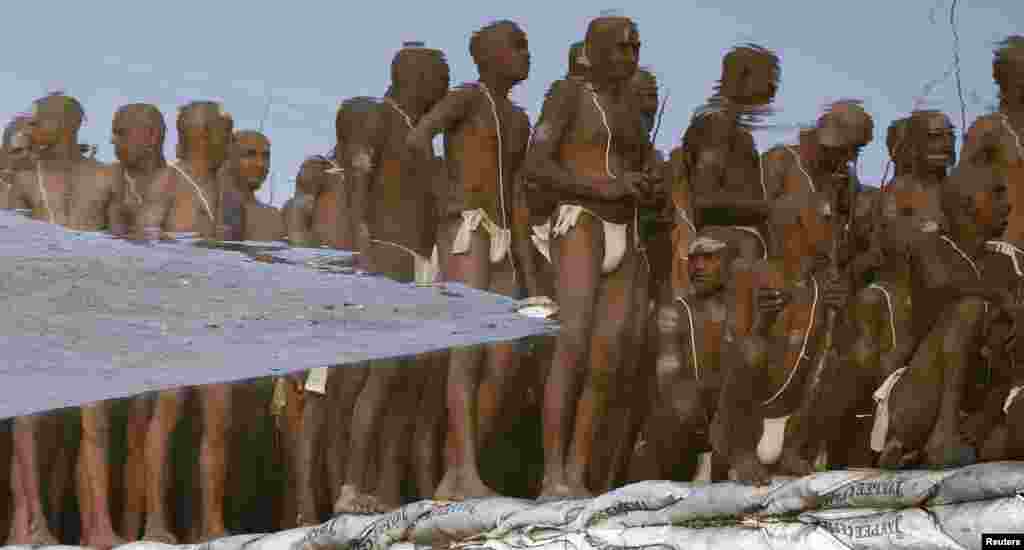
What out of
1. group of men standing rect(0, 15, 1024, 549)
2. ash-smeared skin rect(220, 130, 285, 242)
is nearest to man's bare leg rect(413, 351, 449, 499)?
group of men standing rect(0, 15, 1024, 549)

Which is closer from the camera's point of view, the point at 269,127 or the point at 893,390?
the point at 893,390

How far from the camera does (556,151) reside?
1262 centimetres

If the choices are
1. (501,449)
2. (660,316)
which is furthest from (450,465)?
(660,316)

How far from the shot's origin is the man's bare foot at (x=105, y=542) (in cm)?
1405

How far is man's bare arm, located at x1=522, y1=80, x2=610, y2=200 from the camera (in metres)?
12.6

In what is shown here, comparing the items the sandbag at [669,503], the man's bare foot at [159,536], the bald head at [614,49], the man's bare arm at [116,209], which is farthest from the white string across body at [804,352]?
the man's bare arm at [116,209]

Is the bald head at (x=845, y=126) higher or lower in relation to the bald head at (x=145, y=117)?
A: higher

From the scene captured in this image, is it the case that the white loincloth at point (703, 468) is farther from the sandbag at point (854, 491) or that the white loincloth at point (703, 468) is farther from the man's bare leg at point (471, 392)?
the man's bare leg at point (471, 392)

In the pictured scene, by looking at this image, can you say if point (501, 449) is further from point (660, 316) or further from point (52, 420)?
point (52, 420)

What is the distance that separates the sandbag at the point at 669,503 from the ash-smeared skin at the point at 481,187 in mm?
729

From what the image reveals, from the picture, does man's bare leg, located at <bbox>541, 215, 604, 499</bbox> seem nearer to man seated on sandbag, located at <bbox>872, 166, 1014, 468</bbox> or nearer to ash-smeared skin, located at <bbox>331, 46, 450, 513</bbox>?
ash-smeared skin, located at <bbox>331, 46, 450, 513</bbox>

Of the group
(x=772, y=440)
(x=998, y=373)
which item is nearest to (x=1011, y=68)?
(x=998, y=373)

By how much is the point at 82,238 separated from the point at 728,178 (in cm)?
298

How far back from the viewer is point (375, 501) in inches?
520
